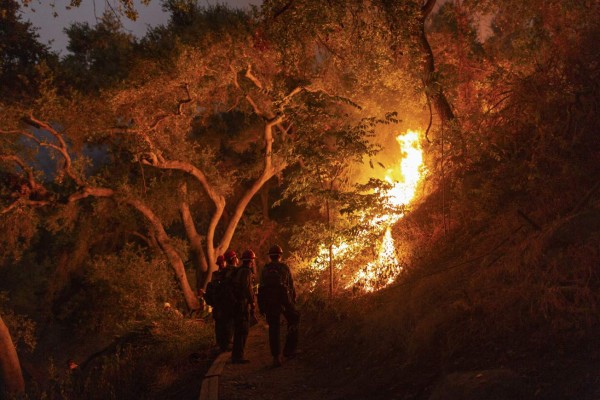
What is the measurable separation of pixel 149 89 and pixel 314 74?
4.70m

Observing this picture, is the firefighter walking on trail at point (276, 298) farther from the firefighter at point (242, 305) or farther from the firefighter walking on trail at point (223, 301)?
the firefighter walking on trail at point (223, 301)

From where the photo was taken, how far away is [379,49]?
14195 millimetres

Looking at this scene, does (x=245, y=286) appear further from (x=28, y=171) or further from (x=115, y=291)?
(x=115, y=291)

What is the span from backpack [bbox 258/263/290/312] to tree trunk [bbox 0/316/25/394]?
10901 millimetres

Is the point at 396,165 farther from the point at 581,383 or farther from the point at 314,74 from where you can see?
the point at 581,383

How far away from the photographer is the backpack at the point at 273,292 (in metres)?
9.29

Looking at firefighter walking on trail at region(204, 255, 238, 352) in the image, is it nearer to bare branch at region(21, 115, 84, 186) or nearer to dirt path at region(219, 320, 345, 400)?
dirt path at region(219, 320, 345, 400)

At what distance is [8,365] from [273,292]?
1149 cm

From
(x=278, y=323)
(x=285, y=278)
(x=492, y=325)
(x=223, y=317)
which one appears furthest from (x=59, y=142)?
(x=492, y=325)

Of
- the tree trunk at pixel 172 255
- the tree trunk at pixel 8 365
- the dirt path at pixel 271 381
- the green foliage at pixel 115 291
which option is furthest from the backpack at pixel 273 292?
the tree trunk at pixel 8 365

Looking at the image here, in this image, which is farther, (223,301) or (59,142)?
(59,142)

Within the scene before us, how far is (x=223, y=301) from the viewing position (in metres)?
10.3

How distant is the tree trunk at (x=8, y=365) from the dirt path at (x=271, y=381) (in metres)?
9.78

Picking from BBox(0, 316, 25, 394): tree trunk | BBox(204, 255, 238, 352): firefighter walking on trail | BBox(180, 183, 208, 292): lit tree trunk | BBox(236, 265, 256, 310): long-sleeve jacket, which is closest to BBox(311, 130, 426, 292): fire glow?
BBox(204, 255, 238, 352): firefighter walking on trail
